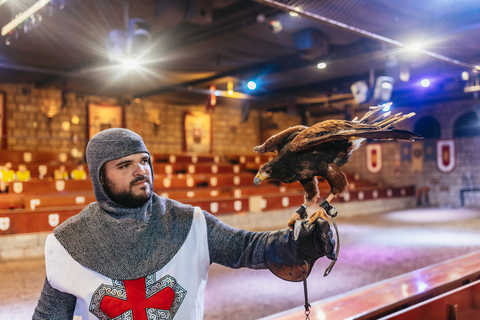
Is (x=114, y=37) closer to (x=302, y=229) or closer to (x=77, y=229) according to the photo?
(x=77, y=229)

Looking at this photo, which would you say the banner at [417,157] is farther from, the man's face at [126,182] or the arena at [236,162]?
the man's face at [126,182]

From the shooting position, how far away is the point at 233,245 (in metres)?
1.26

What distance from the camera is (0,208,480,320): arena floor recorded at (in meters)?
2.86

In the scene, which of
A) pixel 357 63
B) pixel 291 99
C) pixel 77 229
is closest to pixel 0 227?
pixel 77 229

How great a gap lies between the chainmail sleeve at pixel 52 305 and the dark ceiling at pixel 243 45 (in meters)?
2.39

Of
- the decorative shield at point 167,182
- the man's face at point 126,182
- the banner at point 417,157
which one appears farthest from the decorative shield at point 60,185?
the banner at point 417,157

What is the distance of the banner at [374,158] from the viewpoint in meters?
11.6

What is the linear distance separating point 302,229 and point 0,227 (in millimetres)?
4259

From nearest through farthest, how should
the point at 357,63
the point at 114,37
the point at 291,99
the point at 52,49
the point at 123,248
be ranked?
the point at 123,248, the point at 114,37, the point at 52,49, the point at 357,63, the point at 291,99

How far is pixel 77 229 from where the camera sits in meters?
1.18

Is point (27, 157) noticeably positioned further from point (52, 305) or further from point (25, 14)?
point (52, 305)

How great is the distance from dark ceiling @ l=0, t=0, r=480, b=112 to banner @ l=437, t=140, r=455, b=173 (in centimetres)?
171

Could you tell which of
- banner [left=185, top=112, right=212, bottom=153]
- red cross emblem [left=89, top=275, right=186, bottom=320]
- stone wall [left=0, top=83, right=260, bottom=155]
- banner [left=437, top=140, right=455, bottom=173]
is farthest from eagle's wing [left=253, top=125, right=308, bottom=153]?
banner [left=437, top=140, right=455, bottom=173]

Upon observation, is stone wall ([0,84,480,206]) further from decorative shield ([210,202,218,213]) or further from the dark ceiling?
decorative shield ([210,202,218,213])
